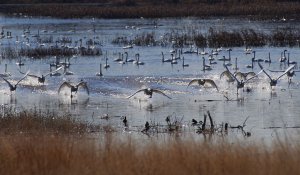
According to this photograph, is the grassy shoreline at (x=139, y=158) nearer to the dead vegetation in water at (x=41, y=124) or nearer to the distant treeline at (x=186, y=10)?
the dead vegetation in water at (x=41, y=124)

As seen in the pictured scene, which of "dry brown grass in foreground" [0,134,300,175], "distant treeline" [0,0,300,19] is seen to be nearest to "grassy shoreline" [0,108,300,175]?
"dry brown grass in foreground" [0,134,300,175]

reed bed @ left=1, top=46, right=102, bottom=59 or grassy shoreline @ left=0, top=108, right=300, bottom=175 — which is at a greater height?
reed bed @ left=1, top=46, right=102, bottom=59

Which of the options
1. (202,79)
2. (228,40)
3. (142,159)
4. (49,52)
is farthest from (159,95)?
(228,40)

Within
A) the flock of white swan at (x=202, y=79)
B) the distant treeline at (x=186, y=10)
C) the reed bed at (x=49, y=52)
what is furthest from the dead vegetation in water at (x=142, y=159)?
the distant treeline at (x=186, y=10)

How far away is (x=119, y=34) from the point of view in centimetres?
4056

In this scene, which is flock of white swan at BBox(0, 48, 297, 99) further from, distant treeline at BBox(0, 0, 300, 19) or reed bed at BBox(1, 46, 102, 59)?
distant treeline at BBox(0, 0, 300, 19)

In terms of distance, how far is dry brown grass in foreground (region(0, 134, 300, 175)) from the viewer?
27.3 ft

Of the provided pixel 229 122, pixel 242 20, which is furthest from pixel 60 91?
pixel 242 20

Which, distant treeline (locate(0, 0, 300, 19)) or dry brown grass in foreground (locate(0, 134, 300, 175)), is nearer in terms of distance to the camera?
dry brown grass in foreground (locate(0, 134, 300, 175))

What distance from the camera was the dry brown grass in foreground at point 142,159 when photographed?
27.3 feet

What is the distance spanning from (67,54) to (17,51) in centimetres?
239

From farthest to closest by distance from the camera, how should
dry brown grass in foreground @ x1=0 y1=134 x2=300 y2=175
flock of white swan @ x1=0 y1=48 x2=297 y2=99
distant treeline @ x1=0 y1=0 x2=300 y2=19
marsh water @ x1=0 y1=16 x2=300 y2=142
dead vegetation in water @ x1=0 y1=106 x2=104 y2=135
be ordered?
1. distant treeline @ x1=0 y1=0 x2=300 y2=19
2. flock of white swan @ x1=0 y1=48 x2=297 y2=99
3. marsh water @ x1=0 y1=16 x2=300 y2=142
4. dead vegetation in water @ x1=0 y1=106 x2=104 y2=135
5. dry brown grass in foreground @ x1=0 y1=134 x2=300 y2=175

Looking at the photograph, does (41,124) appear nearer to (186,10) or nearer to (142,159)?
(142,159)

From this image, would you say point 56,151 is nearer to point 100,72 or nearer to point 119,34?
point 100,72
